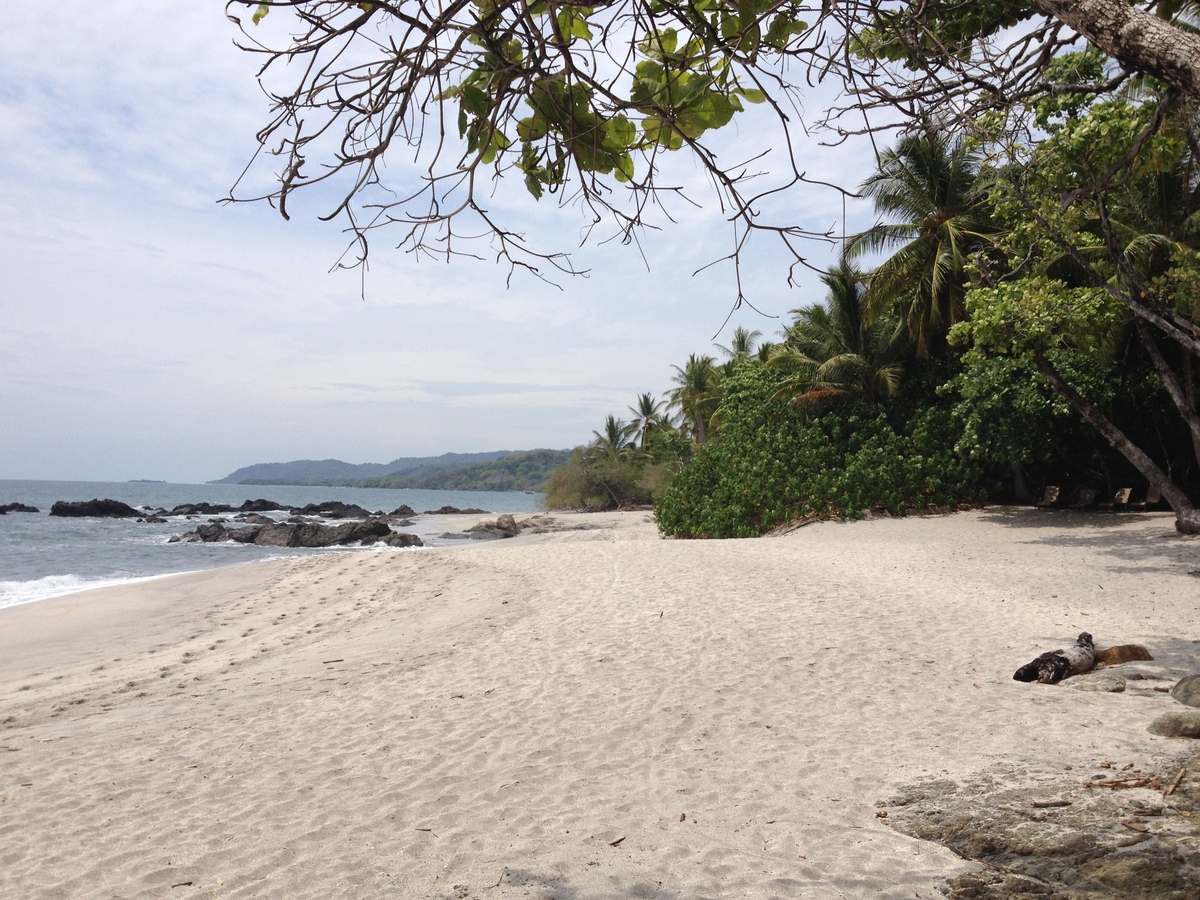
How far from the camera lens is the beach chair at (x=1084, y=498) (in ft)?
51.0

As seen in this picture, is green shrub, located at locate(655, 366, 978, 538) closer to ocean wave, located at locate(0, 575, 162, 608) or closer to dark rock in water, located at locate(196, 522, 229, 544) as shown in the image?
ocean wave, located at locate(0, 575, 162, 608)

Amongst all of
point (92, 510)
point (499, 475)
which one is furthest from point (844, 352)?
point (499, 475)

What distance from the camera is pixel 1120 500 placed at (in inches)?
595

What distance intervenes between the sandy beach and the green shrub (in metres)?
4.94

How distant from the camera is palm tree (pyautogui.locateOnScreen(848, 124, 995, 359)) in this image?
15766 mm

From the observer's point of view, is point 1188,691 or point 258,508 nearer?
point 1188,691

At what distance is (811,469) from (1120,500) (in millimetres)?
5804

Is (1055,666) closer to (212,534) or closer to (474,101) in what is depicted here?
(474,101)

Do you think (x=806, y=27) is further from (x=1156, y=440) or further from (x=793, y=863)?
(x=1156, y=440)

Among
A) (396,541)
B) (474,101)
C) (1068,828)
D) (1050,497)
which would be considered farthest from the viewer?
(396,541)

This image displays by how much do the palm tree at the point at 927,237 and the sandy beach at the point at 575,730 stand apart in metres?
6.57

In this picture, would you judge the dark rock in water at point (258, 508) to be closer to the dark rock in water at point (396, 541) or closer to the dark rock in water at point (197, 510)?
the dark rock in water at point (197, 510)

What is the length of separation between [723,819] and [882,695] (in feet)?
8.40

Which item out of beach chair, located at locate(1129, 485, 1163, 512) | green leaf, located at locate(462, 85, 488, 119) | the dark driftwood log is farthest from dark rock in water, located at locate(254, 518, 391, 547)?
green leaf, located at locate(462, 85, 488, 119)
